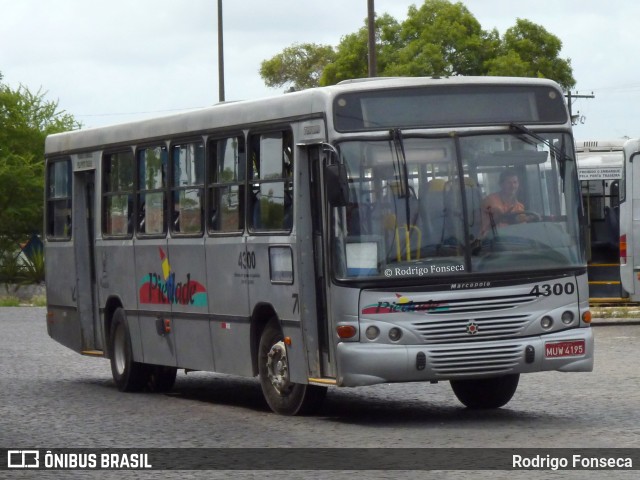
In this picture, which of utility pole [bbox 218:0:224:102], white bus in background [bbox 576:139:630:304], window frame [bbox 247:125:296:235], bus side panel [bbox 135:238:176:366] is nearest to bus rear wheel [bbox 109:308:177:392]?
bus side panel [bbox 135:238:176:366]

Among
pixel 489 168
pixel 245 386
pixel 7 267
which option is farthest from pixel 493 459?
pixel 7 267

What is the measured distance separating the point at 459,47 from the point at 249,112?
2604 inches

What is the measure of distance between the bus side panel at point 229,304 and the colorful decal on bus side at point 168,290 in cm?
32

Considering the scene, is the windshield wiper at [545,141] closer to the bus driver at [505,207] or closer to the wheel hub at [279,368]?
the bus driver at [505,207]

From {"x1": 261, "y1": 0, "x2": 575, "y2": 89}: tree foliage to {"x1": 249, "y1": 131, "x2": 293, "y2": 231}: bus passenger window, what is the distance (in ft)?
207

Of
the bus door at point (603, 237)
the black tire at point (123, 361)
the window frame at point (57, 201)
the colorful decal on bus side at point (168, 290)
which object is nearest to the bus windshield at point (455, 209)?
the colorful decal on bus side at point (168, 290)

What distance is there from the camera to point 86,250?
19578mm

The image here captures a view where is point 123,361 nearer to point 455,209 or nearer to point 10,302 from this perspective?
point 455,209

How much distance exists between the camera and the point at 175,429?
13.7m

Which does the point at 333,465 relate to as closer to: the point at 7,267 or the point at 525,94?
the point at 525,94

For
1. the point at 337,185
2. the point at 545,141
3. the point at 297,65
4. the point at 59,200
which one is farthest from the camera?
the point at 297,65

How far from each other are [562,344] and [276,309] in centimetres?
253

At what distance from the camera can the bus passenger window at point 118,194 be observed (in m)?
18.2

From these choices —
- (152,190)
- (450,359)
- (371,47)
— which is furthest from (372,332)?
(371,47)
